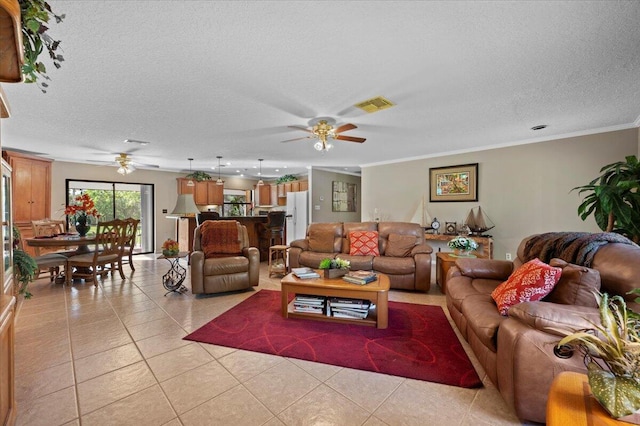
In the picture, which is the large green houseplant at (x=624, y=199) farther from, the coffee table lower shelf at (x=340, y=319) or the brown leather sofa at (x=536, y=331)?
the coffee table lower shelf at (x=340, y=319)

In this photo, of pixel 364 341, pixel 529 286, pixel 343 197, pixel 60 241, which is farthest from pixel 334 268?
pixel 343 197

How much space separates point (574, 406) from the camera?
942mm

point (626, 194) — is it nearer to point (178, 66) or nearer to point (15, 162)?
point (178, 66)

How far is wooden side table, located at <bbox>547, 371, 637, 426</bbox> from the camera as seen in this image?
0.88 metres

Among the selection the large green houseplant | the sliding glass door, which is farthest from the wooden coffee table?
the sliding glass door

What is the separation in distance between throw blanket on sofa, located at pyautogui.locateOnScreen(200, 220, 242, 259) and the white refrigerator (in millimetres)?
3621

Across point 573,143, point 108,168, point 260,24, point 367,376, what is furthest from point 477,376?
point 108,168

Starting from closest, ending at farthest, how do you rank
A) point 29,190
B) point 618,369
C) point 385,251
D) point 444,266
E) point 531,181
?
point 618,369
point 444,266
point 385,251
point 531,181
point 29,190

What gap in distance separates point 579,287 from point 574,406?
1.01 metres

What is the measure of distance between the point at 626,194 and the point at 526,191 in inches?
80.2

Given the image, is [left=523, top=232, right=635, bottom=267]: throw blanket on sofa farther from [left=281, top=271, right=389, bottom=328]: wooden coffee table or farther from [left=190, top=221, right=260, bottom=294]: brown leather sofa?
[left=190, top=221, right=260, bottom=294]: brown leather sofa

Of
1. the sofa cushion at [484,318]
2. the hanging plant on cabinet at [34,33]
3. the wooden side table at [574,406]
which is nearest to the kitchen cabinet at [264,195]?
the sofa cushion at [484,318]

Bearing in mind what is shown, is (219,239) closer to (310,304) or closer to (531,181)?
(310,304)

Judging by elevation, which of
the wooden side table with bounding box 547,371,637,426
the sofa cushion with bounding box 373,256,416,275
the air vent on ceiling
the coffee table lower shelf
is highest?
the air vent on ceiling
